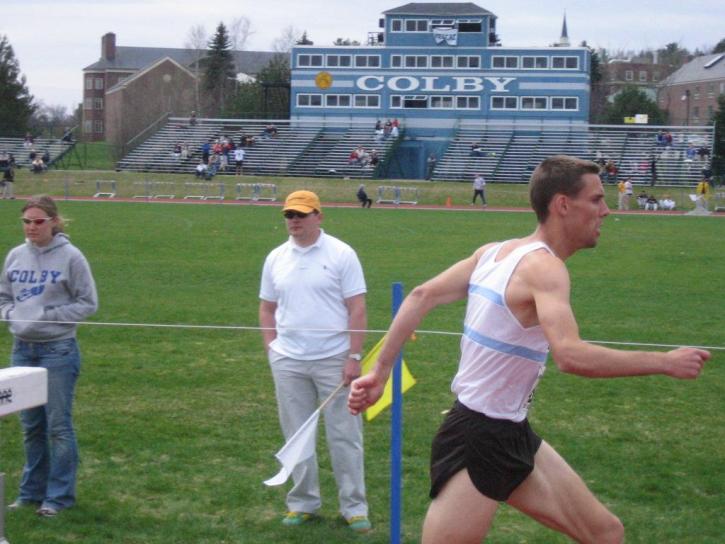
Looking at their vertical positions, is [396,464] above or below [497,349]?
below

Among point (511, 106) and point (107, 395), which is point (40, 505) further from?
point (511, 106)

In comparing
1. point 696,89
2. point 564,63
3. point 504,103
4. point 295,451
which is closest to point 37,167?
point 504,103

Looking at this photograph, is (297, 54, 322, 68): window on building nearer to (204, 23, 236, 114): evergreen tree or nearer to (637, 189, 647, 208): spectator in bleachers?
(637, 189, 647, 208): spectator in bleachers

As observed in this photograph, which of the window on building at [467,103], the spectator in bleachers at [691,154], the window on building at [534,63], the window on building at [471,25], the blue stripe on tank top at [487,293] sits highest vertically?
the window on building at [471,25]

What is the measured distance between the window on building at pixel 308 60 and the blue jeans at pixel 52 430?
6470 cm

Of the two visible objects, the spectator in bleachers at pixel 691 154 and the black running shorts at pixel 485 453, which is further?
the spectator in bleachers at pixel 691 154

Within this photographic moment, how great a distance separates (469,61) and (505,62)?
2.24m

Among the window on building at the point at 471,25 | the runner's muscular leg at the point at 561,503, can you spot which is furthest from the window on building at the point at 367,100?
the runner's muscular leg at the point at 561,503

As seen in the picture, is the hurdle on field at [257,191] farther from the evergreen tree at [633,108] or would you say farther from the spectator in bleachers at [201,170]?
the evergreen tree at [633,108]

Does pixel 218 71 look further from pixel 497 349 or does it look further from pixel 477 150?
pixel 497 349

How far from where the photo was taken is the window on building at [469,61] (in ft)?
221

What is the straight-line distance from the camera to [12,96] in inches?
3305

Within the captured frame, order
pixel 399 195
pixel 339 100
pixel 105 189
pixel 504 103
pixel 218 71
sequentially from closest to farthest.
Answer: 1. pixel 399 195
2. pixel 105 189
3. pixel 504 103
4. pixel 339 100
5. pixel 218 71

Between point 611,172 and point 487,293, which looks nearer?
point 487,293
